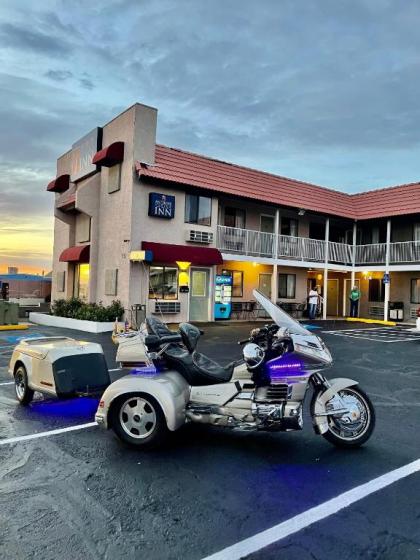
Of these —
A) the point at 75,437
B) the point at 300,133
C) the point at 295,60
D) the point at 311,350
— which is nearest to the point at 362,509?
the point at 311,350

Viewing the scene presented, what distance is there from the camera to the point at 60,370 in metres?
5.49

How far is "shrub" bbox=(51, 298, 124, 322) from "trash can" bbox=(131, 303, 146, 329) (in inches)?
16.9

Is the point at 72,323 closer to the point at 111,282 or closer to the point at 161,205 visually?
the point at 111,282

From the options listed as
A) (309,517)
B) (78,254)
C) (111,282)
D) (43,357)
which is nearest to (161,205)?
(111,282)

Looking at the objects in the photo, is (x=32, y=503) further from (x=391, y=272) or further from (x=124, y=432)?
(x=391, y=272)

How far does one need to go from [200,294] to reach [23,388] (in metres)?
13.6

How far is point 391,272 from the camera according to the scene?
24109mm

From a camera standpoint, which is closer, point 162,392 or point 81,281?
point 162,392

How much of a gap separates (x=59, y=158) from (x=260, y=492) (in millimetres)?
23993

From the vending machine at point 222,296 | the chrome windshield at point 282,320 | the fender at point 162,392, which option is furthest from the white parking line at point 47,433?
the vending machine at point 222,296

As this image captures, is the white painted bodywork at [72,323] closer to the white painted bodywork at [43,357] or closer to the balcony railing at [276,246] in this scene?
the balcony railing at [276,246]

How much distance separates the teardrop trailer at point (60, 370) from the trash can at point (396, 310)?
20033 millimetres

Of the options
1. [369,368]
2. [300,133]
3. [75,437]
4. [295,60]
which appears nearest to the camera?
[75,437]

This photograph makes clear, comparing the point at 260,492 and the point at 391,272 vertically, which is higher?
the point at 391,272
